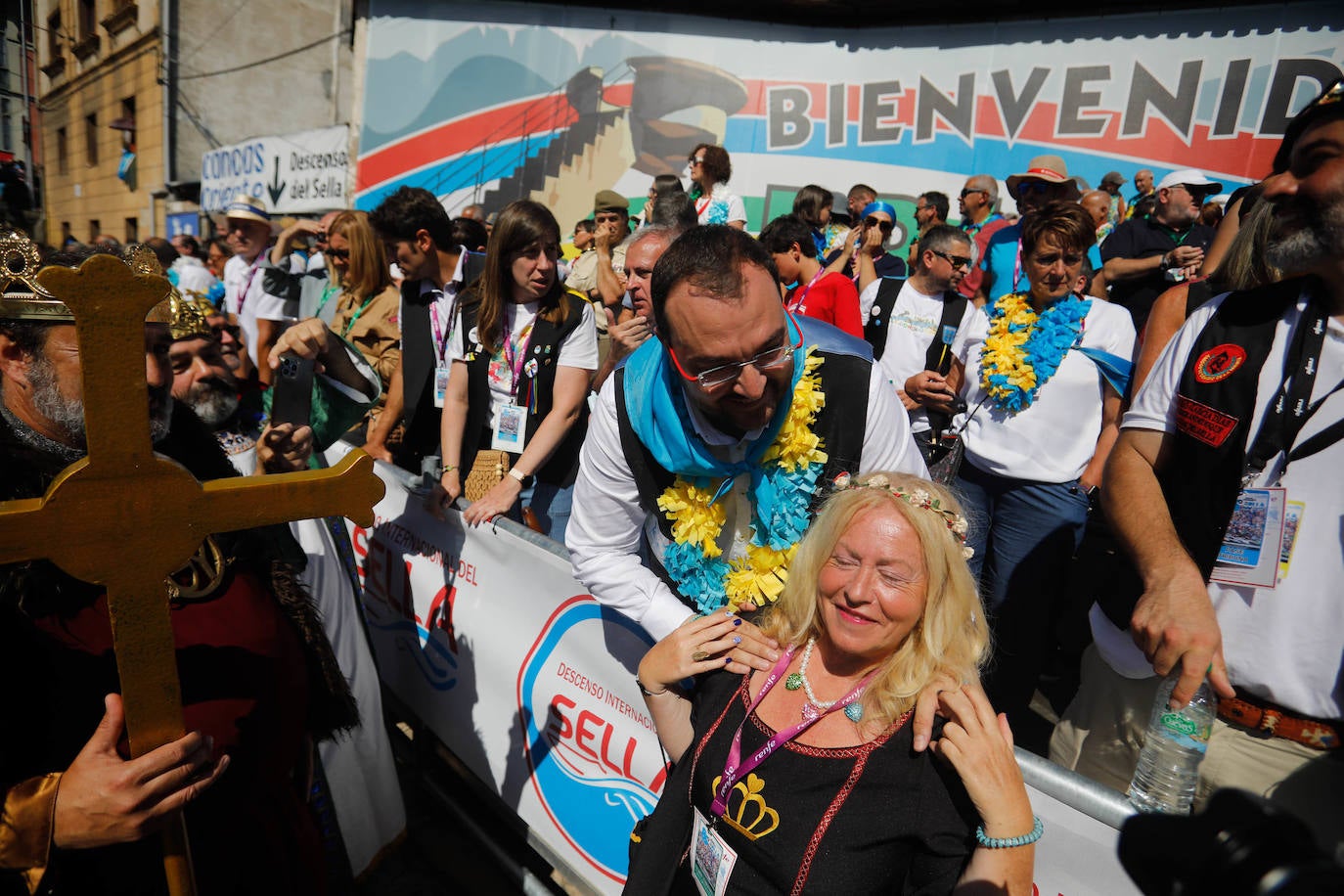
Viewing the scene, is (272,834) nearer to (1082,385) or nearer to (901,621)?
(901,621)

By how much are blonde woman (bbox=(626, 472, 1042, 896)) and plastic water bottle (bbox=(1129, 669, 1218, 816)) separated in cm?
41

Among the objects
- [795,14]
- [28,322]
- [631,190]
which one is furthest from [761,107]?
[28,322]

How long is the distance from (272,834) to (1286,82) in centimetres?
1214

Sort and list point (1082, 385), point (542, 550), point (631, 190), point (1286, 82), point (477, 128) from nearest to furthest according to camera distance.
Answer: point (542, 550) → point (1082, 385) → point (1286, 82) → point (631, 190) → point (477, 128)

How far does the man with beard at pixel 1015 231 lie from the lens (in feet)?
16.3

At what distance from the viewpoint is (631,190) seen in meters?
14.8

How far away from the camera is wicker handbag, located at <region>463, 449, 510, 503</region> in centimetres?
325

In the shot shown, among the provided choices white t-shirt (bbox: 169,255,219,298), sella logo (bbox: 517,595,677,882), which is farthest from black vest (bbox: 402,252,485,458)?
white t-shirt (bbox: 169,255,219,298)

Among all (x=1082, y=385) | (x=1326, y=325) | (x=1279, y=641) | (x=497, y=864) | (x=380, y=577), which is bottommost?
(x=497, y=864)

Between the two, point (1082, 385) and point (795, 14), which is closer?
point (1082, 385)

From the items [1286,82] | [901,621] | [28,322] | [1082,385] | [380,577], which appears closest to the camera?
[28,322]

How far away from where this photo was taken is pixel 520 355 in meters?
3.42

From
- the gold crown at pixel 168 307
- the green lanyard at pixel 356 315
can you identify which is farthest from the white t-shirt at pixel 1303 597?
the green lanyard at pixel 356 315

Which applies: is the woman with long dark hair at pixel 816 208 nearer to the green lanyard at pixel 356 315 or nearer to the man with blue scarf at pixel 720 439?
the green lanyard at pixel 356 315
